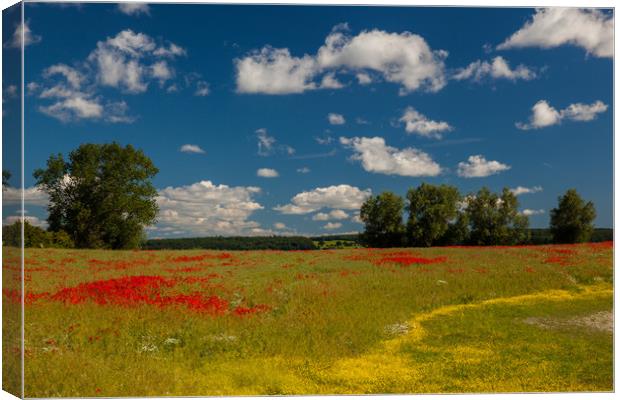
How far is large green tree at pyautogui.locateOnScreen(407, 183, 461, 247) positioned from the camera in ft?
42.1

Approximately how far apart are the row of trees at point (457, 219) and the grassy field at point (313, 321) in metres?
0.63

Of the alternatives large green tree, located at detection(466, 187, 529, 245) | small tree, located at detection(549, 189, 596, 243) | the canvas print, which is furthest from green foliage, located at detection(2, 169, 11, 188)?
small tree, located at detection(549, 189, 596, 243)

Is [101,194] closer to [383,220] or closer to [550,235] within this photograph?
[383,220]

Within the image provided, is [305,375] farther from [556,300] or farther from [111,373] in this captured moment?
[556,300]

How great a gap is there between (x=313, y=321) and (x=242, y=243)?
9.49ft

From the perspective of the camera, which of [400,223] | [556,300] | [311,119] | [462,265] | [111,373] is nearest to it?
[111,373]

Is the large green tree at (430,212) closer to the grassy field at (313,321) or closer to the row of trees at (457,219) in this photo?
the row of trees at (457,219)

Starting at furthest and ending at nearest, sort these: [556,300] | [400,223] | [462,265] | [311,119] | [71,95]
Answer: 1. [462,265]
2. [556,300]
3. [400,223]
4. [311,119]
5. [71,95]

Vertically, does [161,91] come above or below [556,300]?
above

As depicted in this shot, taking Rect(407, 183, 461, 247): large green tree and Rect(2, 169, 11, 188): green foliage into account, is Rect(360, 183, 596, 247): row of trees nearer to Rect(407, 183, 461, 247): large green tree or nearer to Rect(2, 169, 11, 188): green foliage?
Rect(407, 183, 461, 247): large green tree

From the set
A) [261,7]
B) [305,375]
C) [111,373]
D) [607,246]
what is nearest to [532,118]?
[607,246]

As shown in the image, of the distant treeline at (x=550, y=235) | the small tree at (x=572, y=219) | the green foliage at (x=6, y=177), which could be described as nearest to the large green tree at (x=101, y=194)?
the green foliage at (x=6, y=177)

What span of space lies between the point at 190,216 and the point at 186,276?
306 centimetres

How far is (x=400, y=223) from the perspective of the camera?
13898mm
